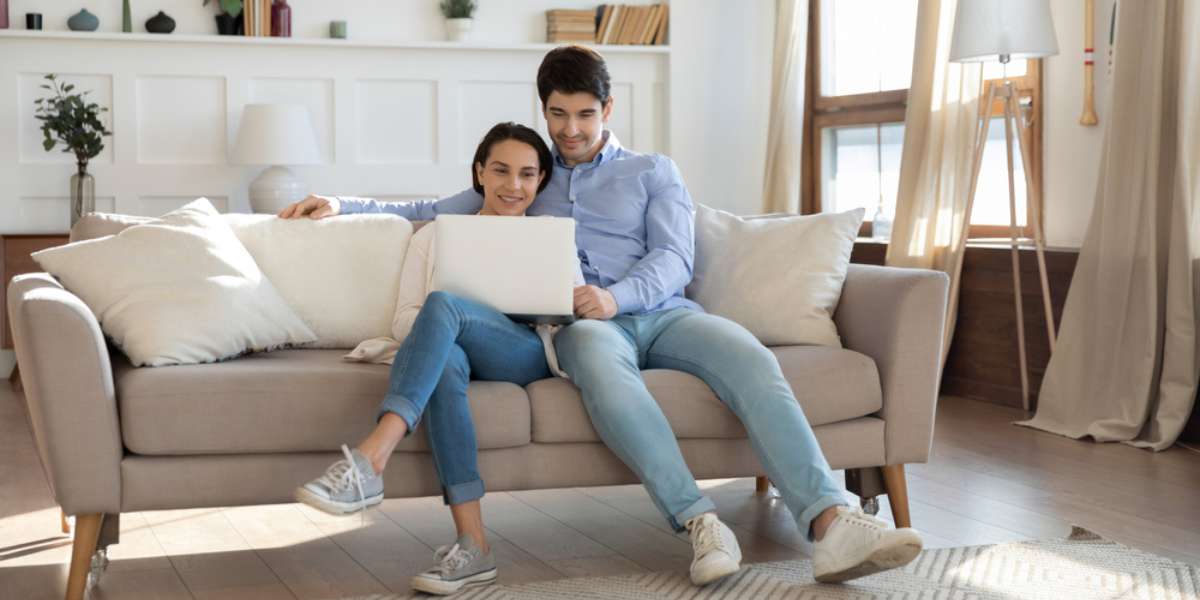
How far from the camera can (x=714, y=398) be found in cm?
268

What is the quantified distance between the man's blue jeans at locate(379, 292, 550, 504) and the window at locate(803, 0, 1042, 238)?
2997 mm

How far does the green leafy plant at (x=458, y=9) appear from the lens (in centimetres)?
600

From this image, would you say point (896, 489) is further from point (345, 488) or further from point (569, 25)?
point (569, 25)

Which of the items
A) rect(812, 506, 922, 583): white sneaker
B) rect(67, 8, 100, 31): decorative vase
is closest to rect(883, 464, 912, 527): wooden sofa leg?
rect(812, 506, 922, 583): white sneaker

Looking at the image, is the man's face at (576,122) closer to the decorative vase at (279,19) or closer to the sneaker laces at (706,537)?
the sneaker laces at (706,537)

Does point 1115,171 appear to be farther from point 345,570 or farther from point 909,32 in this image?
point 345,570

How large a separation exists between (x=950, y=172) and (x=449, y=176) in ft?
7.73

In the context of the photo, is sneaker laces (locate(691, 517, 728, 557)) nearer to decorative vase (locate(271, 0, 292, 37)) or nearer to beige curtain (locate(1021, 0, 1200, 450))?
beige curtain (locate(1021, 0, 1200, 450))

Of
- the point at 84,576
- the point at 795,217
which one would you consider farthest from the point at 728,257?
the point at 84,576

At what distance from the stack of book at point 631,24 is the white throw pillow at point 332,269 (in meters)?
3.32

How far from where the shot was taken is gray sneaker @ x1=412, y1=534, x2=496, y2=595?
242 cm

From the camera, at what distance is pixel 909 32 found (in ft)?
18.2

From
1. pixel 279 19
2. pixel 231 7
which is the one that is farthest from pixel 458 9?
pixel 231 7

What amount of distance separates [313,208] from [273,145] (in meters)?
2.44
